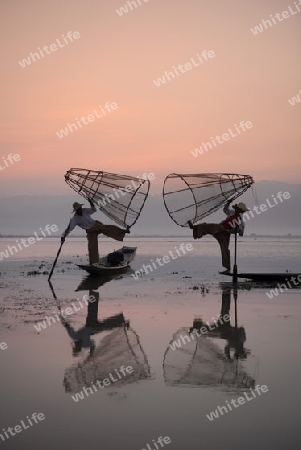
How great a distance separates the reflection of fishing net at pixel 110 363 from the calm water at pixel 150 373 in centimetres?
2

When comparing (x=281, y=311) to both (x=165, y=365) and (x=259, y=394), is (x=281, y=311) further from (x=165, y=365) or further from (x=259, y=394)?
(x=259, y=394)

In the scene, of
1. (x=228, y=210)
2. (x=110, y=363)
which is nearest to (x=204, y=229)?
(x=228, y=210)

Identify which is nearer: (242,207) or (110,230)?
(242,207)

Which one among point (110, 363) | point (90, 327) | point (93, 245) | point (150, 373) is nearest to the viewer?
point (150, 373)

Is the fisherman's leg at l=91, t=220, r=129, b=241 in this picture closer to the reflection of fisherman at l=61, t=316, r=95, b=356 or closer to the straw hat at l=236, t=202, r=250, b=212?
the straw hat at l=236, t=202, r=250, b=212

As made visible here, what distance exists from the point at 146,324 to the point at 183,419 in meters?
6.51

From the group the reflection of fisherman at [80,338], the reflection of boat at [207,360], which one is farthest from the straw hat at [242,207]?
the reflection of fisherman at [80,338]

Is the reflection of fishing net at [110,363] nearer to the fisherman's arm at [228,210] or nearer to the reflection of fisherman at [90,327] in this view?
the reflection of fisherman at [90,327]

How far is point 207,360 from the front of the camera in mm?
9992

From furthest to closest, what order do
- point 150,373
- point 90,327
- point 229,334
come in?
point 90,327, point 229,334, point 150,373

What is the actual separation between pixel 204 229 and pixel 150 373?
45.8 ft

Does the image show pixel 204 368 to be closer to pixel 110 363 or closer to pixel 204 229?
pixel 110 363

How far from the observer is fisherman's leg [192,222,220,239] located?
22453 millimetres

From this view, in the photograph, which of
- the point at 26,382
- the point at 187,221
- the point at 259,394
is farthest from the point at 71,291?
the point at 259,394
